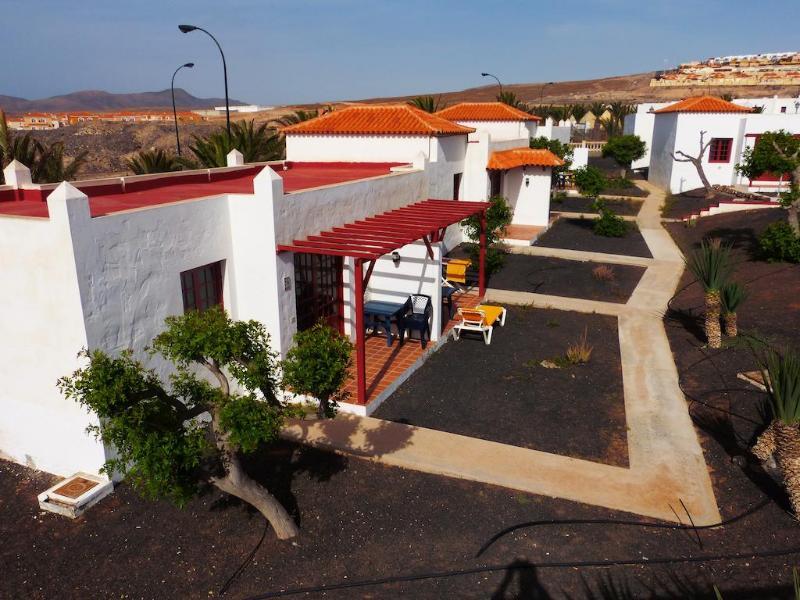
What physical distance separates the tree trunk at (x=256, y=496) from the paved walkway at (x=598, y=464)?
2.01 m

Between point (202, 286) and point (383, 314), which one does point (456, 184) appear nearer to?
point (383, 314)

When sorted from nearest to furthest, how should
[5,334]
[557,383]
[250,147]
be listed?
[5,334] → [557,383] → [250,147]

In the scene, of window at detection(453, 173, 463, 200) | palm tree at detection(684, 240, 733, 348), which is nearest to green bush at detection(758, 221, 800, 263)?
palm tree at detection(684, 240, 733, 348)

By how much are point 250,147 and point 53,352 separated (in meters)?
17.7

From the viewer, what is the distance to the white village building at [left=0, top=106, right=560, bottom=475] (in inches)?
302

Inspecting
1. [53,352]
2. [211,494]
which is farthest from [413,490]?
[53,352]

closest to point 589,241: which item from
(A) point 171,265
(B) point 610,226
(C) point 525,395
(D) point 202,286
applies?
(B) point 610,226

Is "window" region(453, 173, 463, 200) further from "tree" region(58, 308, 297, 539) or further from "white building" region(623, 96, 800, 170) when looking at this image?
"white building" region(623, 96, 800, 170)

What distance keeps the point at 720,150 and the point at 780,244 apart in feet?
61.9

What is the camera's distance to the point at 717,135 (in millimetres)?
33625

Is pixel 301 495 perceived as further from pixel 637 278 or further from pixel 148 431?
pixel 637 278

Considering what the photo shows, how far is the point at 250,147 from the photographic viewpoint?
24219 millimetres

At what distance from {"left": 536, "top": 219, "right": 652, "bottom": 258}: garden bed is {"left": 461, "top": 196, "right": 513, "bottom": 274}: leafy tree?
3.14 metres

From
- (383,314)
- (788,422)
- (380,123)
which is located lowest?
(383,314)
